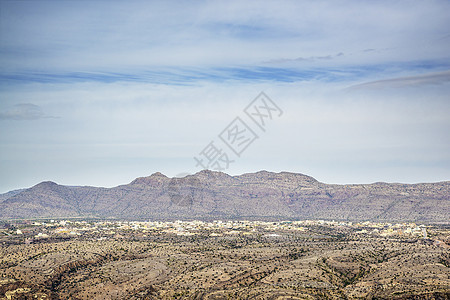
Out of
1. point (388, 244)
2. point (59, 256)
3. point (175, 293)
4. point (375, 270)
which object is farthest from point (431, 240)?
point (59, 256)

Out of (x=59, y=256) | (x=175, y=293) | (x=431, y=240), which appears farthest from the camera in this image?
(x=431, y=240)

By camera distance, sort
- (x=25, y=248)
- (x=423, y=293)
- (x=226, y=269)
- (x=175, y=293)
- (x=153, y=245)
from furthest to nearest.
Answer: (x=153, y=245) → (x=25, y=248) → (x=226, y=269) → (x=175, y=293) → (x=423, y=293)

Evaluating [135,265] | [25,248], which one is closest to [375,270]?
[135,265]

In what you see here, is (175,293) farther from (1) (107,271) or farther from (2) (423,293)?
(2) (423,293)

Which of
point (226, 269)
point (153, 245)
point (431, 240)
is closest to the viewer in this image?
point (226, 269)

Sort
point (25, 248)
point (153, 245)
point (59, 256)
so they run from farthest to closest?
1. point (153, 245)
2. point (25, 248)
3. point (59, 256)

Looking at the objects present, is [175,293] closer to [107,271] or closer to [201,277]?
[201,277]

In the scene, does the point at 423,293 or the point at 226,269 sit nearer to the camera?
the point at 423,293

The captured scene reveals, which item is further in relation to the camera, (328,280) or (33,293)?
(328,280)

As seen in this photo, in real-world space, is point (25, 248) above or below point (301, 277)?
above
